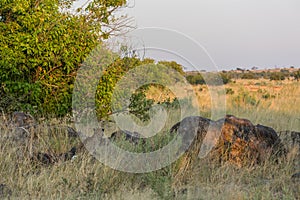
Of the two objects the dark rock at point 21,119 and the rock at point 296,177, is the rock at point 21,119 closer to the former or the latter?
the dark rock at point 21,119

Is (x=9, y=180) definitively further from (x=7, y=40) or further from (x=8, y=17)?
(x=8, y=17)

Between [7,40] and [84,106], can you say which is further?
[84,106]

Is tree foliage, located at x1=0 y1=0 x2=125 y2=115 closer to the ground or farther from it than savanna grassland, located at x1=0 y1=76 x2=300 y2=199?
farther from it

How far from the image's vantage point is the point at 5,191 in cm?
460

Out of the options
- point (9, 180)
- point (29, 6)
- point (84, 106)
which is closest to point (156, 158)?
point (9, 180)

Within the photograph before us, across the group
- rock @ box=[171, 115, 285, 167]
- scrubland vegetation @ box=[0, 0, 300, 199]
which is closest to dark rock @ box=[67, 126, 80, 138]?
scrubland vegetation @ box=[0, 0, 300, 199]

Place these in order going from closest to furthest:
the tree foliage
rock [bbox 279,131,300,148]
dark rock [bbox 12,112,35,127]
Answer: rock [bbox 279,131,300,148], dark rock [bbox 12,112,35,127], the tree foliage

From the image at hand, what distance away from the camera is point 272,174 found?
560 centimetres

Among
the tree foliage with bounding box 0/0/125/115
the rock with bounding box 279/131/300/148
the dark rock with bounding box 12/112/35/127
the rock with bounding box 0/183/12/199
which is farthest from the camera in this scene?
the tree foliage with bounding box 0/0/125/115

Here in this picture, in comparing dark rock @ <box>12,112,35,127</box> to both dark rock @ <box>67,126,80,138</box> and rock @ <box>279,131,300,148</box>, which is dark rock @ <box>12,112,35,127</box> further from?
rock @ <box>279,131,300,148</box>

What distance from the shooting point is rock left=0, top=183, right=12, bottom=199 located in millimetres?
4492

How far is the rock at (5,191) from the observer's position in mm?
4492

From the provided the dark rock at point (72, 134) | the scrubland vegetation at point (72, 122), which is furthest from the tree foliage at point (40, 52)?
the dark rock at point (72, 134)

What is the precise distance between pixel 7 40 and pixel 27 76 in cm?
78
